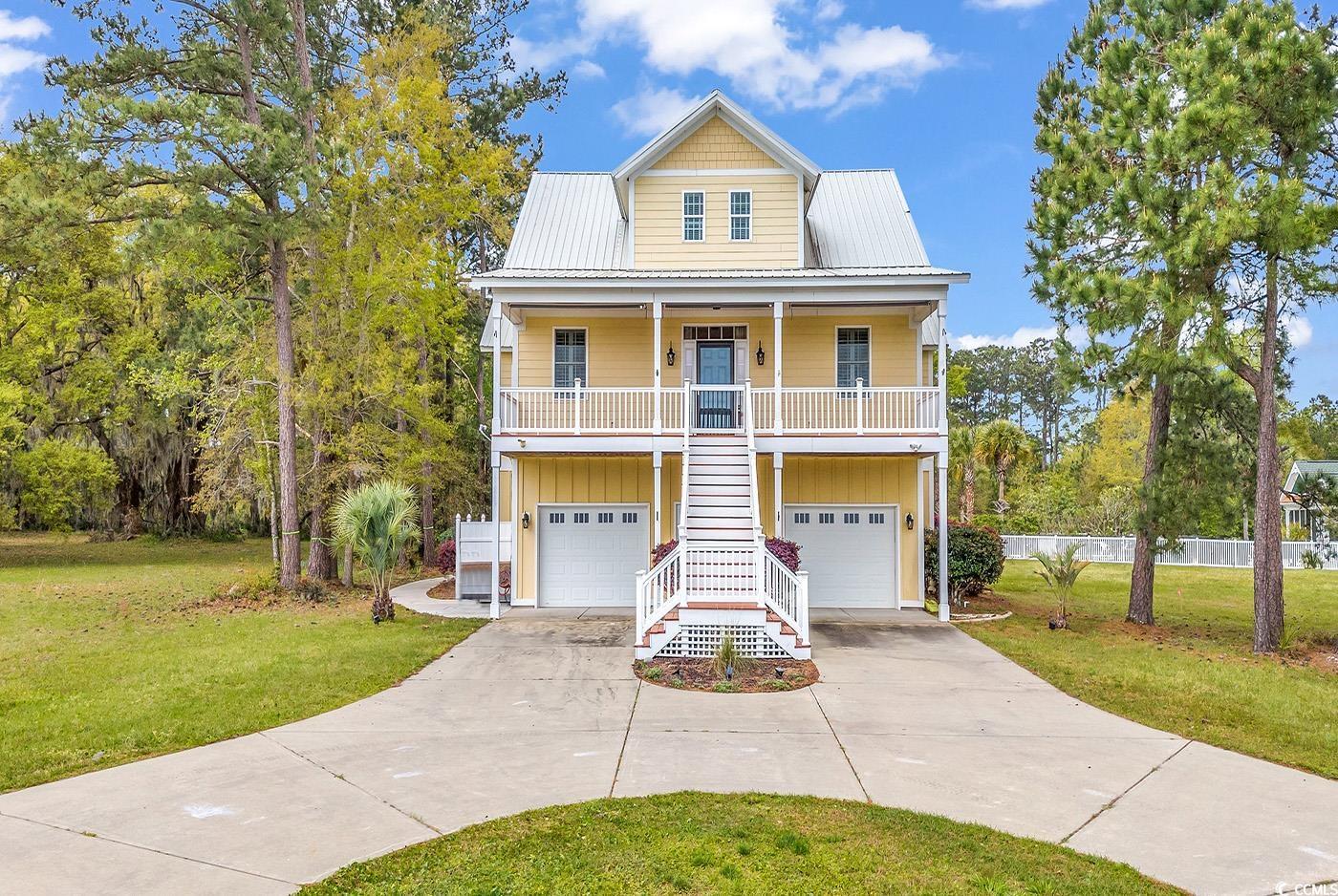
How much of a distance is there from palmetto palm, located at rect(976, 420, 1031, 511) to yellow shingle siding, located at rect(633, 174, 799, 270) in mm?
16185

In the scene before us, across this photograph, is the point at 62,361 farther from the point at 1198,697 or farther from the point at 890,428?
the point at 1198,697

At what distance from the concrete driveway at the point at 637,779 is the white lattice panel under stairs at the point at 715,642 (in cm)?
140

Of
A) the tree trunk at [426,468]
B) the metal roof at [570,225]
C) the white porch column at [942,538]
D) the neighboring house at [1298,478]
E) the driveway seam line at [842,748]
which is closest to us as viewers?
the driveway seam line at [842,748]

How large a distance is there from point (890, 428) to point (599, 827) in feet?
35.7

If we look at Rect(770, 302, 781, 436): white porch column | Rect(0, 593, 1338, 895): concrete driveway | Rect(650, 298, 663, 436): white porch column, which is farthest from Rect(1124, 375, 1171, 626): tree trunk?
Rect(650, 298, 663, 436): white porch column

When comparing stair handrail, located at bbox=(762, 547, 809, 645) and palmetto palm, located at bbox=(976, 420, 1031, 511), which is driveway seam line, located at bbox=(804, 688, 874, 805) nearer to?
stair handrail, located at bbox=(762, 547, 809, 645)

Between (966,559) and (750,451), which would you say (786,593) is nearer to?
(750,451)

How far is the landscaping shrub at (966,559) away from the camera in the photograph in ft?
53.6

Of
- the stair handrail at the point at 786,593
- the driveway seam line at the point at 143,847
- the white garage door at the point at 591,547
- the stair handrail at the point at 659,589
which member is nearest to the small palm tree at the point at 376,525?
the white garage door at the point at 591,547

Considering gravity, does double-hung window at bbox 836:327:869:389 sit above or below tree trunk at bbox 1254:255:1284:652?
above

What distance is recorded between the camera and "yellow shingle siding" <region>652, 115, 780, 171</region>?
54.4ft

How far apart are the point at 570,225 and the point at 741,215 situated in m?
3.89

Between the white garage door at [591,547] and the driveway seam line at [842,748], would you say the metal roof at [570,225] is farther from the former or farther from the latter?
the driveway seam line at [842,748]

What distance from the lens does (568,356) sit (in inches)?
655
